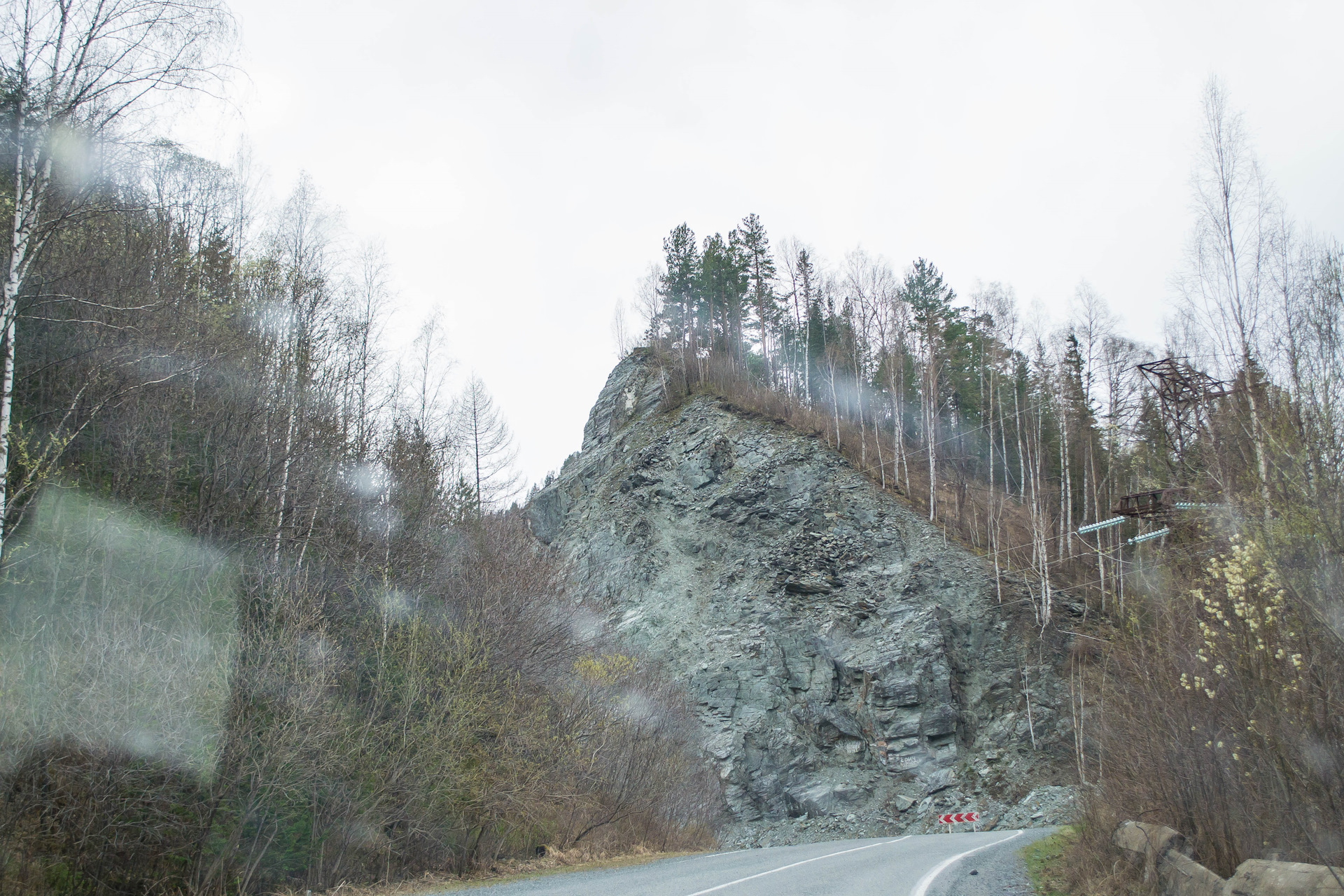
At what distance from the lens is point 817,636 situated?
1309 inches

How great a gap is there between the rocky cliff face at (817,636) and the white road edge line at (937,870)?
37.0 ft

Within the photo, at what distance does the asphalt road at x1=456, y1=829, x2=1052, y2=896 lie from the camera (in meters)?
9.71

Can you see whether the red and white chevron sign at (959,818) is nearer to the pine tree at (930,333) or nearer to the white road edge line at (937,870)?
the white road edge line at (937,870)

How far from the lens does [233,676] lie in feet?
34.3

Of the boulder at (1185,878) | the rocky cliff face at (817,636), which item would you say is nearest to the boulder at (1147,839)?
the boulder at (1185,878)

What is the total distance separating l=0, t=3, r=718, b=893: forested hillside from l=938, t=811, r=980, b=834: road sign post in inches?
453

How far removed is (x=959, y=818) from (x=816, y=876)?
724 inches

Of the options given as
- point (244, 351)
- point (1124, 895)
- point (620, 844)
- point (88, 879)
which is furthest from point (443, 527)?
point (1124, 895)

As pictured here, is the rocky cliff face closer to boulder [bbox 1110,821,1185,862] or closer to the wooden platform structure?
the wooden platform structure

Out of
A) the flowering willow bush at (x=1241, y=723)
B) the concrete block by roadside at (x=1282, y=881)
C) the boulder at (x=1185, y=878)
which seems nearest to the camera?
the concrete block by roadside at (x=1282, y=881)

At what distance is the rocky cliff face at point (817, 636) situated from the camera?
1160 inches

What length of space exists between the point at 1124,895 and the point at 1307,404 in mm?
5684

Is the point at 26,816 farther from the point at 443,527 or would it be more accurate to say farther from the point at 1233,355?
the point at 1233,355

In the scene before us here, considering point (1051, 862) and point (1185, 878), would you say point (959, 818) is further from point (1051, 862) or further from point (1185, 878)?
point (1185, 878)
